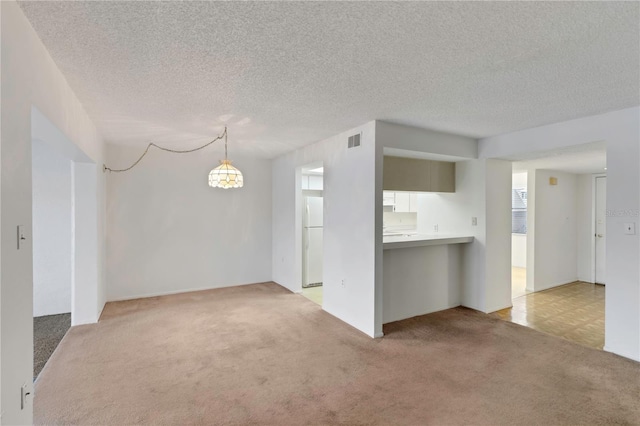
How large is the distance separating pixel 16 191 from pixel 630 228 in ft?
15.5

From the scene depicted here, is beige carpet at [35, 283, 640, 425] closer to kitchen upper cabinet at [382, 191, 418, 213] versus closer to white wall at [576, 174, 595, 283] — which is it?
kitchen upper cabinet at [382, 191, 418, 213]

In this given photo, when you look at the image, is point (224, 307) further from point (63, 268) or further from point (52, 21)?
point (52, 21)

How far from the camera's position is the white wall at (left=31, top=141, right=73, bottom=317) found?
4387 mm

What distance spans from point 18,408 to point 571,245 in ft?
26.0

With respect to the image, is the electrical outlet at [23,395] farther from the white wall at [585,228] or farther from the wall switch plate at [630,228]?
the white wall at [585,228]

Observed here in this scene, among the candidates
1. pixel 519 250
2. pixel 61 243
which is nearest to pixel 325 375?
pixel 61 243

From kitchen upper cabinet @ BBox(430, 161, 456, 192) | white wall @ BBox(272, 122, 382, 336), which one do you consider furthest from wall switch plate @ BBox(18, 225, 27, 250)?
kitchen upper cabinet @ BBox(430, 161, 456, 192)

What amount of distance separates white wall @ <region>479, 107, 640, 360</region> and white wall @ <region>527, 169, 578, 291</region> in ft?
8.26

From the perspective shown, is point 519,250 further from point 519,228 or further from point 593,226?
point 593,226

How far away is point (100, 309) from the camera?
14.2 ft

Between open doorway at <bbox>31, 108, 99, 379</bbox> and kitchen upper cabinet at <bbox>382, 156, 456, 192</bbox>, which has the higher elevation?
kitchen upper cabinet at <bbox>382, 156, 456, 192</bbox>

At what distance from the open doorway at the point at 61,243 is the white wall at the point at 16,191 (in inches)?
69.1

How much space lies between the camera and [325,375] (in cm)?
274

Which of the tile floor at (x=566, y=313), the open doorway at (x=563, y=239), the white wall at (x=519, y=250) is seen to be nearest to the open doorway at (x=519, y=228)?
the white wall at (x=519, y=250)
